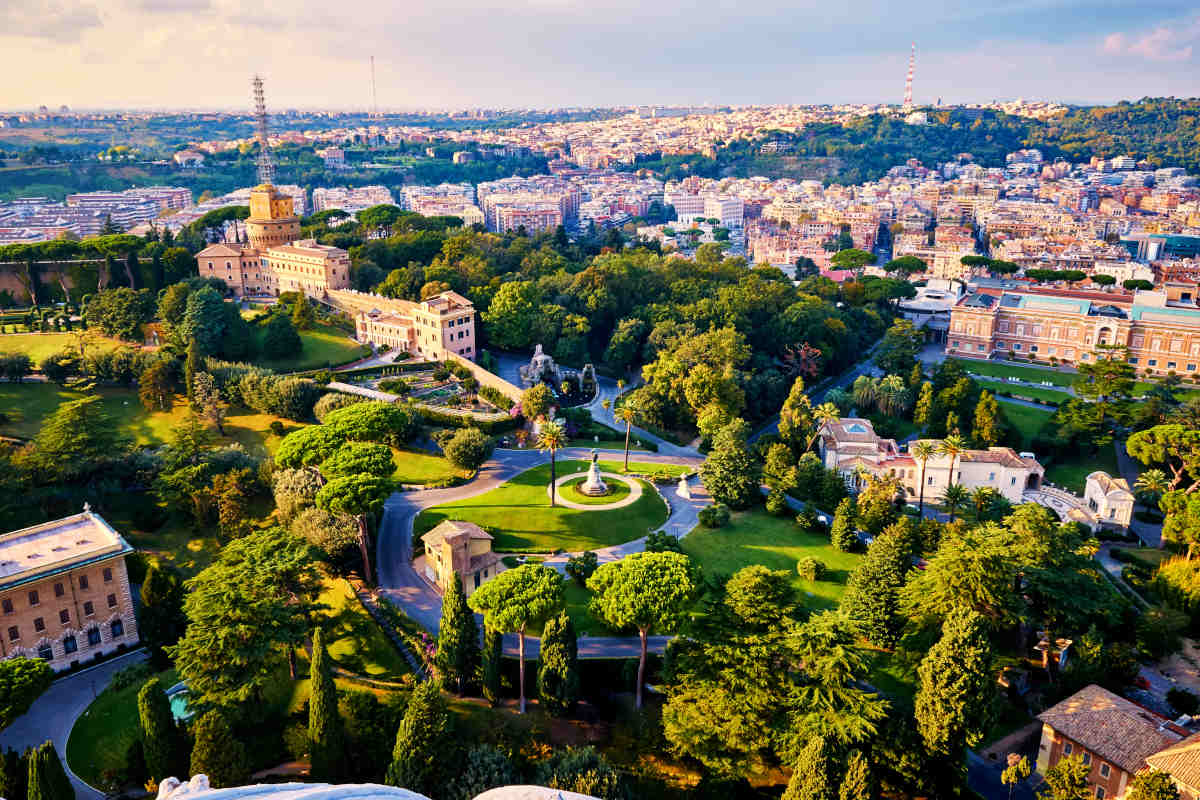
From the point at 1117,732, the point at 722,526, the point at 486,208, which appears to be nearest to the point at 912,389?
the point at 722,526

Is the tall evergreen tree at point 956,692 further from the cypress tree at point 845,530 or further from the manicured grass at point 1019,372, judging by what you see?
the manicured grass at point 1019,372

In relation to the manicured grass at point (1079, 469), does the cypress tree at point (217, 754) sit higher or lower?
higher

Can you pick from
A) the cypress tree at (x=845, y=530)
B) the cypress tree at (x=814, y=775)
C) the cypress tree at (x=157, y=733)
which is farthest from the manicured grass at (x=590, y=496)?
the cypress tree at (x=157, y=733)

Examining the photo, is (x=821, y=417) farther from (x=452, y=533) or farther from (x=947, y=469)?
(x=452, y=533)

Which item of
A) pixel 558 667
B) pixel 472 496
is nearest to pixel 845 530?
pixel 558 667

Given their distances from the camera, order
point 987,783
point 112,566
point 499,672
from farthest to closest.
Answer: point 112,566
point 499,672
point 987,783

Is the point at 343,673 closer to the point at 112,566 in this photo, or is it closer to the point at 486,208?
the point at 112,566
